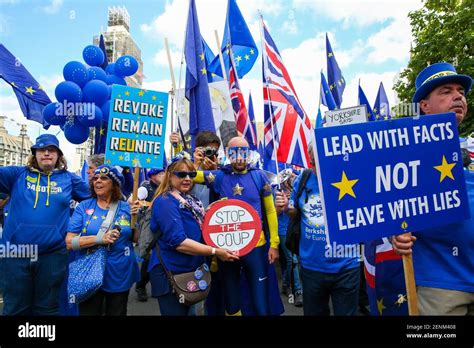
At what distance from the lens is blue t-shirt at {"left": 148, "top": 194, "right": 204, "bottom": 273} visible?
2.81m

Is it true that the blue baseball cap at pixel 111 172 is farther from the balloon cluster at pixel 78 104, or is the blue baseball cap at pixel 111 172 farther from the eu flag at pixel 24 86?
the balloon cluster at pixel 78 104

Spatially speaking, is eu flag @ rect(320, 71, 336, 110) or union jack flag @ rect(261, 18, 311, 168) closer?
union jack flag @ rect(261, 18, 311, 168)

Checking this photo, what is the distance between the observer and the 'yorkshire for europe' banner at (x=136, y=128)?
3.72 meters

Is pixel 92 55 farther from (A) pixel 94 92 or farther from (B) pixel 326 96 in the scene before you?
(B) pixel 326 96

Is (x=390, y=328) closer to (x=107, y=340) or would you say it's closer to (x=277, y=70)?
(x=107, y=340)

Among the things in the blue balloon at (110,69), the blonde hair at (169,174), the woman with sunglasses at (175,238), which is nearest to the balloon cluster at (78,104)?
the blue balloon at (110,69)

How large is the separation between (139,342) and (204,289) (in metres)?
0.68

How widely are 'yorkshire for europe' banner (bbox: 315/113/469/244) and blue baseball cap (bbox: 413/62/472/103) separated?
1.14 ft

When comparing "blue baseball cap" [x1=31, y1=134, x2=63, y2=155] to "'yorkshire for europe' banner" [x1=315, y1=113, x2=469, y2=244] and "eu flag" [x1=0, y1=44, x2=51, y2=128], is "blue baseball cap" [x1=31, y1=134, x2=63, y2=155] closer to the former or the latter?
"eu flag" [x1=0, y1=44, x2=51, y2=128]

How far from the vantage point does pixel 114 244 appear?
3.20 m

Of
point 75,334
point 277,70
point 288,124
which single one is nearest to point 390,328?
point 75,334

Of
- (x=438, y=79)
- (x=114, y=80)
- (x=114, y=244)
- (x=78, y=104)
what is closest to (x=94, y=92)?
(x=78, y=104)

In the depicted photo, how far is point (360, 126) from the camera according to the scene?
1908mm

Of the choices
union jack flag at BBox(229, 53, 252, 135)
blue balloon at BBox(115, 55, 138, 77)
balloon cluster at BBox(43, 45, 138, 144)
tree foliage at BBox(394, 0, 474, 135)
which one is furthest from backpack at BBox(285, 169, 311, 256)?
tree foliage at BBox(394, 0, 474, 135)
